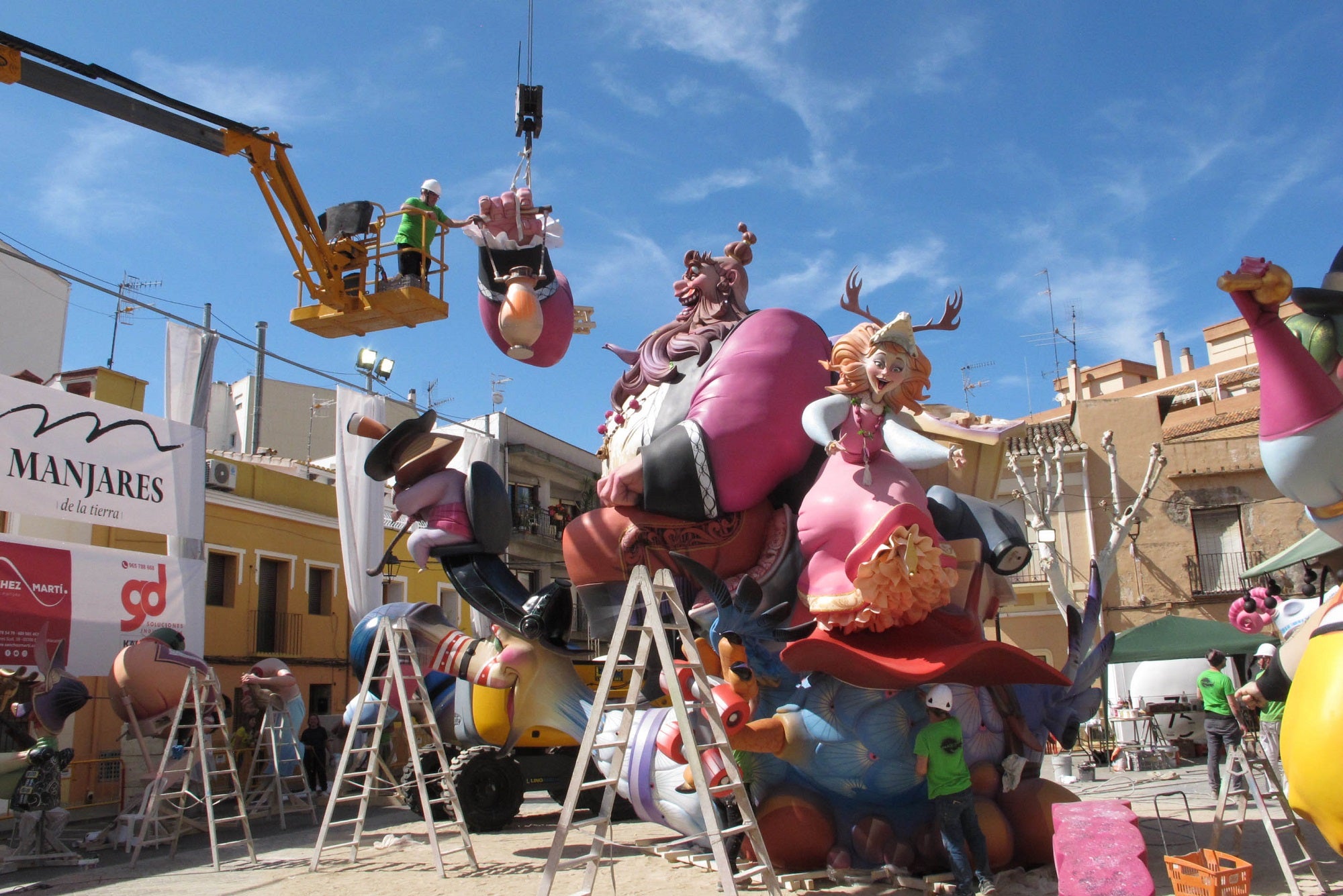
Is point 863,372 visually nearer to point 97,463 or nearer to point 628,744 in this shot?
point 628,744

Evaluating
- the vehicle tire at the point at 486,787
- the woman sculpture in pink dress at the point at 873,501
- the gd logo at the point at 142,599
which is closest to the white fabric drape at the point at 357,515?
the gd logo at the point at 142,599

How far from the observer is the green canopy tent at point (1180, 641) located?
14508mm

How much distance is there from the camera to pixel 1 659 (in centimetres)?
1080

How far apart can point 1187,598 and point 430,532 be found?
59.0 feet

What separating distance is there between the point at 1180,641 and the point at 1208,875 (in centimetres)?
1014

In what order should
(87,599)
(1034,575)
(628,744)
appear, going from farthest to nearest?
(1034,575)
(87,599)
(628,744)

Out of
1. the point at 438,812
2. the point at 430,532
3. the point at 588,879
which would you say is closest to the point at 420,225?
the point at 430,532

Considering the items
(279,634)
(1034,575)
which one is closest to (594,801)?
(279,634)

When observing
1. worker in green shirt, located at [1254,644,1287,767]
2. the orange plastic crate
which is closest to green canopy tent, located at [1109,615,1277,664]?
worker in green shirt, located at [1254,644,1287,767]

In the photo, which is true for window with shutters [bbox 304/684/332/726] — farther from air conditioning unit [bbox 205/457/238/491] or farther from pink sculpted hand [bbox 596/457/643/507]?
pink sculpted hand [bbox 596/457/643/507]

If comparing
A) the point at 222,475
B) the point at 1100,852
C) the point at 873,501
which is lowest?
the point at 1100,852

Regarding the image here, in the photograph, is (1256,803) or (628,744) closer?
(628,744)

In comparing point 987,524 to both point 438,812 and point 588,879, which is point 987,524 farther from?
point 438,812

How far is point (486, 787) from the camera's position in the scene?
1021 cm
